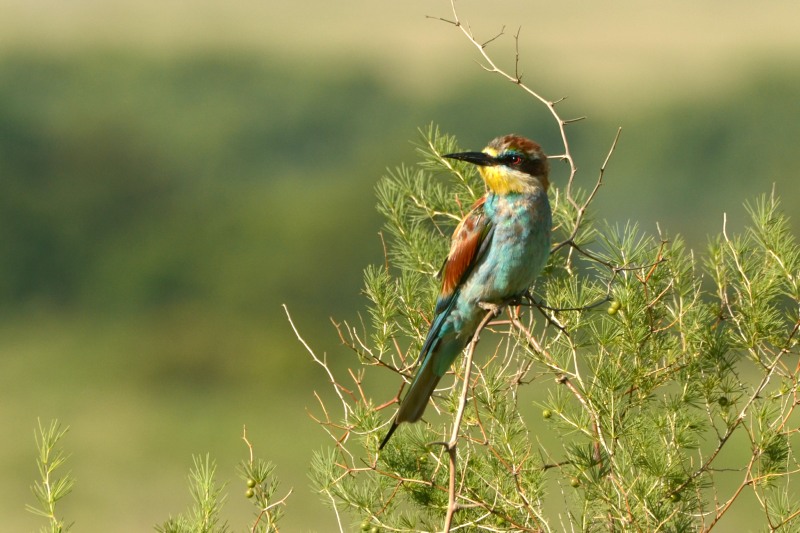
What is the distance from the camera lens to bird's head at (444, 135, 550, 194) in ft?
10.4

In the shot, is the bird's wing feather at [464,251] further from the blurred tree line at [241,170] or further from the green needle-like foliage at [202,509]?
the blurred tree line at [241,170]

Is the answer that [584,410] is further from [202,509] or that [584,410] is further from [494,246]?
[202,509]

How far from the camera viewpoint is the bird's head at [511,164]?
3176 millimetres

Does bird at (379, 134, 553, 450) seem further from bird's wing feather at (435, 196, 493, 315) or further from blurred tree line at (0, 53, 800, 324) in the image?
blurred tree line at (0, 53, 800, 324)

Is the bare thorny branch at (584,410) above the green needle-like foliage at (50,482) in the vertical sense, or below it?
below

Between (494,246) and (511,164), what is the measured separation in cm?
25

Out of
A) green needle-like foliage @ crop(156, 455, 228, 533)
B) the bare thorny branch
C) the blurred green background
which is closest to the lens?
green needle-like foliage @ crop(156, 455, 228, 533)

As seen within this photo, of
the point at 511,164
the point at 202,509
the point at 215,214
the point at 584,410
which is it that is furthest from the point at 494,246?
the point at 215,214

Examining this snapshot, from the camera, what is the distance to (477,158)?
313cm

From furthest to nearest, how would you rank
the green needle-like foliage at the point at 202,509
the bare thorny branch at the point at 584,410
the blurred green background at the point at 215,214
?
1. the blurred green background at the point at 215,214
2. the bare thorny branch at the point at 584,410
3. the green needle-like foliage at the point at 202,509

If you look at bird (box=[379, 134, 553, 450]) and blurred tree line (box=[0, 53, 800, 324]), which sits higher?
blurred tree line (box=[0, 53, 800, 324])

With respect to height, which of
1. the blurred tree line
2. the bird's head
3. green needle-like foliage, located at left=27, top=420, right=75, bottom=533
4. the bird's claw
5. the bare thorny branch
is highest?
the blurred tree line

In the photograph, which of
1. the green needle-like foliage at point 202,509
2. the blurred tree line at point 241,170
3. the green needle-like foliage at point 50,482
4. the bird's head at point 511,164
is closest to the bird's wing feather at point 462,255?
the bird's head at point 511,164

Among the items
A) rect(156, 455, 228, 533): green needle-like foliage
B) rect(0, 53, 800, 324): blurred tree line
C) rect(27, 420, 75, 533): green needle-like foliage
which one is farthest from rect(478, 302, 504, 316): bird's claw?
rect(0, 53, 800, 324): blurred tree line
